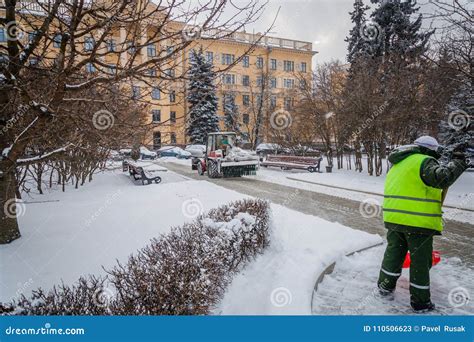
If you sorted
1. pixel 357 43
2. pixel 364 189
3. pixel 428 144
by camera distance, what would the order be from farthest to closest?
pixel 357 43
pixel 364 189
pixel 428 144

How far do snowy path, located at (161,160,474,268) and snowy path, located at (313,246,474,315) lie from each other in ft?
2.43

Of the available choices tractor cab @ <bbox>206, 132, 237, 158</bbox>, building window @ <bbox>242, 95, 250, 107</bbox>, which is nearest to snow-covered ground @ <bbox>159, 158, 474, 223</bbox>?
tractor cab @ <bbox>206, 132, 237, 158</bbox>

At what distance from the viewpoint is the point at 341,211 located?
317 inches

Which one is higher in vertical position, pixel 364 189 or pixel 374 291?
pixel 364 189

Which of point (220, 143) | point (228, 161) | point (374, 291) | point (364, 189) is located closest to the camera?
point (374, 291)

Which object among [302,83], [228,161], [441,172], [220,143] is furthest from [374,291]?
[302,83]

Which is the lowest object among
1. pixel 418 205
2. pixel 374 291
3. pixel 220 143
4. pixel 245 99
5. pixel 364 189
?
pixel 374 291

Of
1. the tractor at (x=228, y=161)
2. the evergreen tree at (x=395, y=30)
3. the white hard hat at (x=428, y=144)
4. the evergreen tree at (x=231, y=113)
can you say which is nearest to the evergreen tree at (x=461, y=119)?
the evergreen tree at (x=395, y=30)

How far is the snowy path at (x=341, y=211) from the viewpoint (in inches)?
206

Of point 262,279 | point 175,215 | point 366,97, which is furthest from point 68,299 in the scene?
point 366,97

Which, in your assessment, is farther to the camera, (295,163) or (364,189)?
(295,163)

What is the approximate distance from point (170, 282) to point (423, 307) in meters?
2.75

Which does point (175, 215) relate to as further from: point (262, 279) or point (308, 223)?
Answer: point (262, 279)

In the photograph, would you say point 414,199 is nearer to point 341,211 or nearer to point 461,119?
point 341,211
